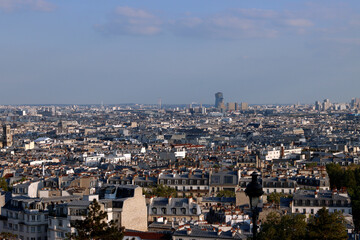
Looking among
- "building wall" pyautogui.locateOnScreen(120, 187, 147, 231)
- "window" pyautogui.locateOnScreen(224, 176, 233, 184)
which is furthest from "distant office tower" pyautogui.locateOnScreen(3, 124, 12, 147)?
"building wall" pyautogui.locateOnScreen(120, 187, 147, 231)

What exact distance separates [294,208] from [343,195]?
3.89 metres

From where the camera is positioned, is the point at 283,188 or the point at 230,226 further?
the point at 283,188

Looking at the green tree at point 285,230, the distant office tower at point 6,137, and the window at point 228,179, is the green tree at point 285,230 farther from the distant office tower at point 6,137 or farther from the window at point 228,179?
the distant office tower at point 6,137

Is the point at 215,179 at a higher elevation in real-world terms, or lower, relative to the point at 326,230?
lower

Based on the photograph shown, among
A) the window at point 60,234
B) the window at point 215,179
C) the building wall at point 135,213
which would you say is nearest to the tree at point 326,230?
the building wall at point 135,213

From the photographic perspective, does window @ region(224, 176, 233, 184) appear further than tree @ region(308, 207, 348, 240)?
Yes

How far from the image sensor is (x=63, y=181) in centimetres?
5191

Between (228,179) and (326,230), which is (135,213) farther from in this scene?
(228,179)

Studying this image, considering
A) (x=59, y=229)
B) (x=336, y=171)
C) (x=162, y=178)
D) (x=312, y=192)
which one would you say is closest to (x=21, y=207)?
(x=59, y=229)

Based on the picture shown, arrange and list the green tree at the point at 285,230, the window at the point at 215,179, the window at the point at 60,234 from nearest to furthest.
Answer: the green tree at the point at 285,230, the window at the point at 60,234, the window at the point at 215,179

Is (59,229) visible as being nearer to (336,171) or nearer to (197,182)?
(197,182)

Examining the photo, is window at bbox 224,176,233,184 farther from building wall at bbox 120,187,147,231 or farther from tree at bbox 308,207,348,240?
tree at bbox 308,207,348,240

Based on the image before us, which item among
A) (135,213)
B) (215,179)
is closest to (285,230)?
(135,213)

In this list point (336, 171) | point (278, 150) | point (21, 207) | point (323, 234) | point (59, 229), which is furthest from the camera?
point (278, 150)
